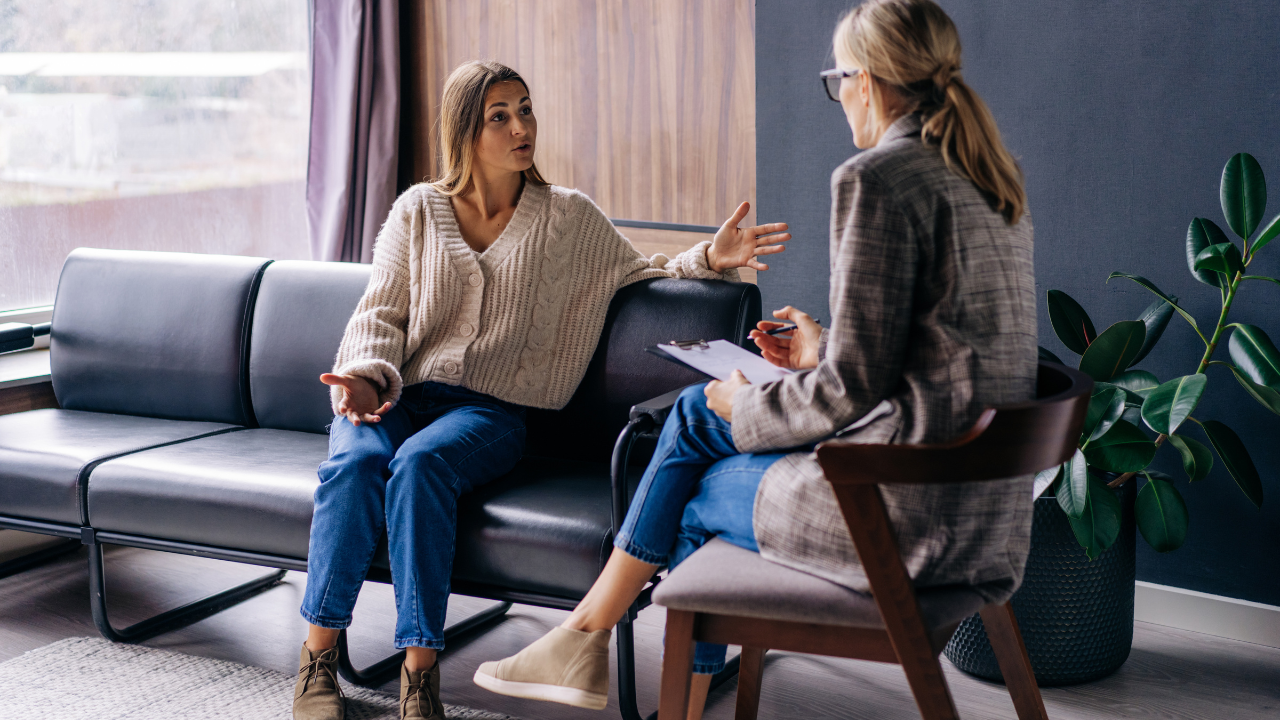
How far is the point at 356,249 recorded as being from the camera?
136 inches

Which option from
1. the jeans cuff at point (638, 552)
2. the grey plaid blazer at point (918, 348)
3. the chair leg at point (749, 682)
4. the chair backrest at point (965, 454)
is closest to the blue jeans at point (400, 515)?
the jeans cuff at point (638, 552)

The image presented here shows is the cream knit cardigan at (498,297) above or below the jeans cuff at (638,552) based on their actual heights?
above

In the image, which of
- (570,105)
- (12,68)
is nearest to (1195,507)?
(570,105)

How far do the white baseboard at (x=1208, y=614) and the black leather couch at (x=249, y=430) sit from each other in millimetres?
1145

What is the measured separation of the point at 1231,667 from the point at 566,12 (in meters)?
2.38

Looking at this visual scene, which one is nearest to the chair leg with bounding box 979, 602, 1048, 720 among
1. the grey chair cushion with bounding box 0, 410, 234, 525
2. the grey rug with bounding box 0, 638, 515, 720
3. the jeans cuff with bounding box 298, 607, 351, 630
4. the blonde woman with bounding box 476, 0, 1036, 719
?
the blonde woman with bounding box 476, 0, 1036, 719

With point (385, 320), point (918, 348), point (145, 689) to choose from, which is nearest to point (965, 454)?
point (918, 348)

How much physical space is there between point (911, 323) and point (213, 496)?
1.48 m

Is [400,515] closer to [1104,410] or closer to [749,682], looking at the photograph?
[749,682]

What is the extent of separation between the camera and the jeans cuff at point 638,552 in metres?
1.64

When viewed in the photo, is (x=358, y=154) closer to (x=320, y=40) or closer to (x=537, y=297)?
(x=320, y=40)

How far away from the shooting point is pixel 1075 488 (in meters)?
1.98

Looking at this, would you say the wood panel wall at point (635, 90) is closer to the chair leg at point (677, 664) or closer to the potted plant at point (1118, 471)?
the potted plant at point (1118, 471)

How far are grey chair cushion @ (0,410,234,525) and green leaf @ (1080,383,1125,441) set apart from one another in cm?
196
